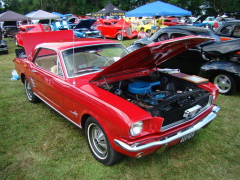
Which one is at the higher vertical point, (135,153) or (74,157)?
(135,153)

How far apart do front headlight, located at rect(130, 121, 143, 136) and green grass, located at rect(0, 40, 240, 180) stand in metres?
0.69

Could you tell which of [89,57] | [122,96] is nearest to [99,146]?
[122,96]

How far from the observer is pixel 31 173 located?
8.32ft

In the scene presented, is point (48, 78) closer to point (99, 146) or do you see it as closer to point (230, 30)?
point (99, 146)

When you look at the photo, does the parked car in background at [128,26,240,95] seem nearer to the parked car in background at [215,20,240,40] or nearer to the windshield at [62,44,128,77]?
the parked car in background at [215,20,240,40]

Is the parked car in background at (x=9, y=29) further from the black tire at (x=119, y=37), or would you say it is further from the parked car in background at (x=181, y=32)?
the parked car in background at (x=181, y=32)

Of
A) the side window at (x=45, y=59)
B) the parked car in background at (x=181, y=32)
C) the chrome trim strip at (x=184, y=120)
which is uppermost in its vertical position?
the parked car in background at (x=181, y=32)

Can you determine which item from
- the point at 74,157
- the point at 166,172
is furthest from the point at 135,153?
the point at 74,157

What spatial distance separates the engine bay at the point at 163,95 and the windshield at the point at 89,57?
488mm

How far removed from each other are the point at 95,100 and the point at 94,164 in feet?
2.97

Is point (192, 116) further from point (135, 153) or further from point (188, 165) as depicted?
point (135, 153)

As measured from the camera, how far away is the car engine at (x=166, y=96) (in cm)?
242

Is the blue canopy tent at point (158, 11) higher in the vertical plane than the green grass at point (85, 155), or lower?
higher

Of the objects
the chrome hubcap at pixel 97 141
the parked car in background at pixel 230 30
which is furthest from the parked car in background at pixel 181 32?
the chrome hubcap at pixel 97 141
